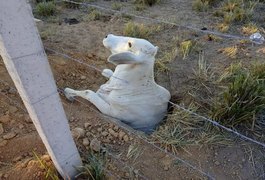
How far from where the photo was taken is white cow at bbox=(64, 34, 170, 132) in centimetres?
340

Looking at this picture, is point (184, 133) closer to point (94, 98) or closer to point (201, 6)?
point (94, 98)

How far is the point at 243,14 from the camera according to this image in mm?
6125

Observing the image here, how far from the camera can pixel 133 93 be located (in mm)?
3566

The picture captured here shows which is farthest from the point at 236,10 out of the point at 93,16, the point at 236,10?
the point at 93,16

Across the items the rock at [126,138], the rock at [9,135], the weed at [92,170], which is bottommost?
the rock at [126,138]

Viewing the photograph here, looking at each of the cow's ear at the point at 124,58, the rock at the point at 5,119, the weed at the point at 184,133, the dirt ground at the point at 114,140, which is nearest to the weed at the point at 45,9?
the dirt ground at the point at 114,140

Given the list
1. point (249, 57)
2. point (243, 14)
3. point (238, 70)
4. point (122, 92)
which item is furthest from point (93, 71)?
point (243, 14)

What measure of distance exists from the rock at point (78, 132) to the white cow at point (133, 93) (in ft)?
2.07

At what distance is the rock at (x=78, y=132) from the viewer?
2.94 metres

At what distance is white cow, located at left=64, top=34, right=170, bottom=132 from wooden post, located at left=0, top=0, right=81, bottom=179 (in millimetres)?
1218

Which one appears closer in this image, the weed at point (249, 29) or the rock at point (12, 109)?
the rock at point (12, 109)

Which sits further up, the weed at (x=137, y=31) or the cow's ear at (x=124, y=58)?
the cow's ear at (x=124, y=58)

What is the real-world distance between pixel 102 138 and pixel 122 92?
67cm

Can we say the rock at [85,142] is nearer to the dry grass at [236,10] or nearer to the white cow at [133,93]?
the white cow at [133,93]
